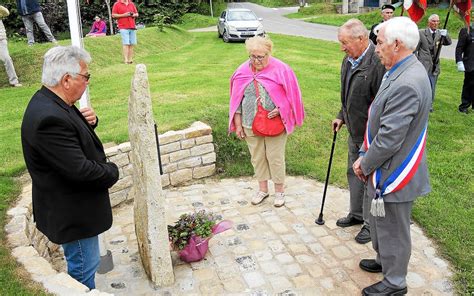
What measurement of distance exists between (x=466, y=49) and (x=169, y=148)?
6535mm

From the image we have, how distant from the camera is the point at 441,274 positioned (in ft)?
12.5

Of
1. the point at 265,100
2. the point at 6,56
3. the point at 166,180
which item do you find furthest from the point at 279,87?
the point at 6,56

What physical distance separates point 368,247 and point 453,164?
2675mm

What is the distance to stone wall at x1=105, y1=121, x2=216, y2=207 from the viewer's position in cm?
527

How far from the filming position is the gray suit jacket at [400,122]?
9.59 feet

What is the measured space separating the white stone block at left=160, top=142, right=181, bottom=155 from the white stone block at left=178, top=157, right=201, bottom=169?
21cm

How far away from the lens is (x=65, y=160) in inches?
101

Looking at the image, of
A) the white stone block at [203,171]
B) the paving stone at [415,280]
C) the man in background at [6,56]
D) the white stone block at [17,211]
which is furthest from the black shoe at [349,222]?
the man in background at [6,56]

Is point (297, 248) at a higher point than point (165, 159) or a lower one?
lower

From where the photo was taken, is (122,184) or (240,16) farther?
(240,16)

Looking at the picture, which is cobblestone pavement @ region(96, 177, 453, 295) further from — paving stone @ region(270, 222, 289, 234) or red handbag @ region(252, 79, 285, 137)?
red handbag @ region(252, 79, 285, 137)

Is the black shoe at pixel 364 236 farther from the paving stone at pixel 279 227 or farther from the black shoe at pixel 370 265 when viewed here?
the paving stone at pixel 279 227

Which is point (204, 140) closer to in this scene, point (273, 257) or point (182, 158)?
Answer: point (182, 158)

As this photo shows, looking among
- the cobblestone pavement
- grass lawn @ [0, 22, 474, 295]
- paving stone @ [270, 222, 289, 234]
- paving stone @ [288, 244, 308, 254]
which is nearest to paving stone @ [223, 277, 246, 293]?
the cobblestone pavement
